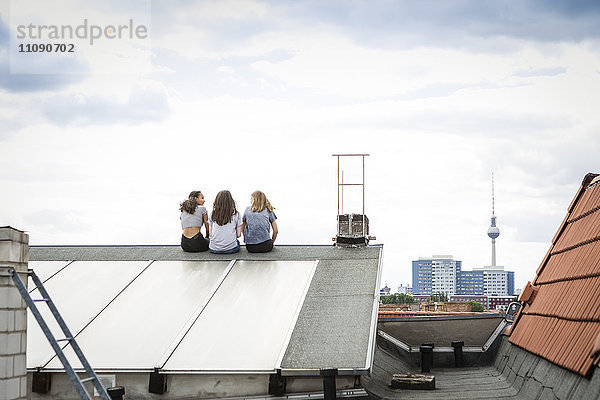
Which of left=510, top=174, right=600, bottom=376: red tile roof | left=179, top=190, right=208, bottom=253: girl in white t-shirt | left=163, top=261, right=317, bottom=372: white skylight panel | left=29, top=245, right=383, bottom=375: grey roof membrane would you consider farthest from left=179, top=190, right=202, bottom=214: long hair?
left=510, top=174, right=600, bottom=376: red tile roof

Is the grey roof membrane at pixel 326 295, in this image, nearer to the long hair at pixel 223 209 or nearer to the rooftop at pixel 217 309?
the rooftop at pixel 217 309

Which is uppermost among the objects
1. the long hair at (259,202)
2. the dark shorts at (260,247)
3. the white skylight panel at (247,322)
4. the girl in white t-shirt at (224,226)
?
the long hair at (259,202)

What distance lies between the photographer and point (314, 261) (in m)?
11.9

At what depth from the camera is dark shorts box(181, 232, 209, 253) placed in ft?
41.8

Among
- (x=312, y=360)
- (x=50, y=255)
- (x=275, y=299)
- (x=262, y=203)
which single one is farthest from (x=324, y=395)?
(x=50, y=255)

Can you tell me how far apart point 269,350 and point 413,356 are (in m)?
4.03

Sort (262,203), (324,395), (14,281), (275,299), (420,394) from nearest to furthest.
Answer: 1. (14,281)
2. (324,395)
3. (420,394)
4. (275,299)
5. (262,203)

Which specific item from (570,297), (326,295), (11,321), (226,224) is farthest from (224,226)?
(570,297)

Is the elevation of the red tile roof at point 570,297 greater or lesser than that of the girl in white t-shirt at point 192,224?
lesser

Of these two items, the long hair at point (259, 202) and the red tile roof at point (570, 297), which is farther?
the long hair at point (259, 202)

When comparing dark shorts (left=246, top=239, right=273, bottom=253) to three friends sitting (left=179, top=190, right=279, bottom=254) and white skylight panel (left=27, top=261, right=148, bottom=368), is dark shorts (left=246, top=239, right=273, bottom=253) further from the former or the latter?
white skylight panel (left=27, top=261, right=148, bottom=368)

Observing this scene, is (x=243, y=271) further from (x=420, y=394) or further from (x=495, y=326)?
(x=495, y=326)

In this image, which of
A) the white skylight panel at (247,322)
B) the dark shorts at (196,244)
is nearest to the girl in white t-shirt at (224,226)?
the dark shorts at (196,244)

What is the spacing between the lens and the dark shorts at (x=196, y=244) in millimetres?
12742
